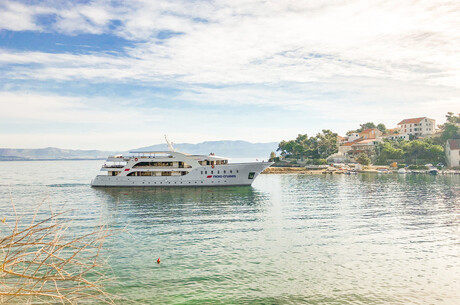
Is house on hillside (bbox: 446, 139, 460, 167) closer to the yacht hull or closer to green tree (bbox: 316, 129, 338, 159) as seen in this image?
green tree (bbox: 316, 129, 338, 159)

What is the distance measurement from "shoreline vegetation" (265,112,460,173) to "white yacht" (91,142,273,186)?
48.1m

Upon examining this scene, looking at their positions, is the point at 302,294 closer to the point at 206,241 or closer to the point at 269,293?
the point at 269,293

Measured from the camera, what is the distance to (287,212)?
34.6m

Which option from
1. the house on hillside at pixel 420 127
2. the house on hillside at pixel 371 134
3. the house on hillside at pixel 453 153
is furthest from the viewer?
the house on hillside at pixel 371 134

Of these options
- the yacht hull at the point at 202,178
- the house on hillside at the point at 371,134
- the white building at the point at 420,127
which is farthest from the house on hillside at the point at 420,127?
the yacht hull at the point at 202,178

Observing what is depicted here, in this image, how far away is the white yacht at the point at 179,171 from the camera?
58.2 m

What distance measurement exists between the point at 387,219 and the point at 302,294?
19.1m

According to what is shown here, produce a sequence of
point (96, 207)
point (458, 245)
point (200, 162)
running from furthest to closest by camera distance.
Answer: point (200, 162)
point (96, 207)
point (458, 245)

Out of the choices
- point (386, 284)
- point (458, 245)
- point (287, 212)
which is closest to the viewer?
point (386, 284)

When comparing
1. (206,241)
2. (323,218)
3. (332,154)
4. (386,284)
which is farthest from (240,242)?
(332,154)

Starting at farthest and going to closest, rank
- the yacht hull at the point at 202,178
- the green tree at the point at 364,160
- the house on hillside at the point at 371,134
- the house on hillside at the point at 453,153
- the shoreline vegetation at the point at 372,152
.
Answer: the house on hillside at the point at 371,134
the green tree at the point at 364,160
the shoreline vegetation at the point at 372,152
the house on hillside at the point at 453,153
the yacht hull at the point at 202,178

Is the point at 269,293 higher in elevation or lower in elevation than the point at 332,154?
lower

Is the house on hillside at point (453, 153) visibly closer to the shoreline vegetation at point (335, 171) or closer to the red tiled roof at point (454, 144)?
the red tiled roof at point (454, 144)

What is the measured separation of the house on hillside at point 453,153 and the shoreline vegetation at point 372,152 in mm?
2305
